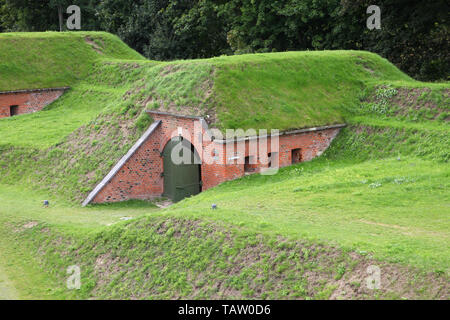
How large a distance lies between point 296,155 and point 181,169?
165 inches

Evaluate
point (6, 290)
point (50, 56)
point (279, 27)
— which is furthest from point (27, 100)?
point (6, 290)

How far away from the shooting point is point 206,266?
13.5 m

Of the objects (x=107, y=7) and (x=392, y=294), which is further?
(x=107, y=7)

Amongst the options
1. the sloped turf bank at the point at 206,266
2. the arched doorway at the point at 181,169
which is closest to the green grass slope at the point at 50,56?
the arched doorway at the point at 181,169

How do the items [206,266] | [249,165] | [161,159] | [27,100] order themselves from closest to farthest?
[206,266] < [249,165] < [161,159] < [27,100]

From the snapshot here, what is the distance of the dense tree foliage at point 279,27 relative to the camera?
3378 cm

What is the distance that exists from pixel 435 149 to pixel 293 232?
833 cm

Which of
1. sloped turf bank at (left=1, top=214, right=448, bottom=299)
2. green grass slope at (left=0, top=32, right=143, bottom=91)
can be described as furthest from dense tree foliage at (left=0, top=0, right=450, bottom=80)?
sloped turf bank at (left=1, top=214, right=448, bottom=299)

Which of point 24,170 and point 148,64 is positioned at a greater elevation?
point 148,64

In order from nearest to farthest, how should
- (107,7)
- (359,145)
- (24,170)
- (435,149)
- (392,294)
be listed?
(392,294) < (435,149) < (359,145) < (24,170) < (107,7)

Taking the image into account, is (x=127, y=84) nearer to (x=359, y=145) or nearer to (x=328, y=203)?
(x=359, y=145)

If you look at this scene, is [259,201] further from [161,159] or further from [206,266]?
[161,159]

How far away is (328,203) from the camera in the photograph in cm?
1588
